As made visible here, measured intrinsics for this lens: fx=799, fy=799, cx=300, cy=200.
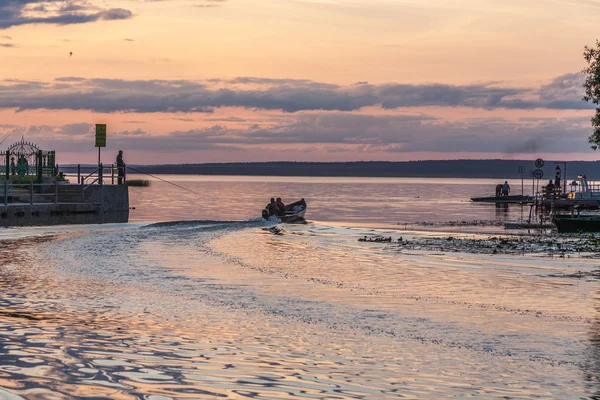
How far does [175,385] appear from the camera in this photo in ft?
33.6

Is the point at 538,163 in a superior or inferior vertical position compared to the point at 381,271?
superior

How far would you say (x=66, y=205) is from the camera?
54000 millimetres

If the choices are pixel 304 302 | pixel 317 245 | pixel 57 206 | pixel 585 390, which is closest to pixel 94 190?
pixel 57 206

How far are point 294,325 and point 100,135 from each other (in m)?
44.0

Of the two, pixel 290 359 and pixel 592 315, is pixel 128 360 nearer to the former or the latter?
pixel 290 359

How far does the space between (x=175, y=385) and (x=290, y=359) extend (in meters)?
2.43

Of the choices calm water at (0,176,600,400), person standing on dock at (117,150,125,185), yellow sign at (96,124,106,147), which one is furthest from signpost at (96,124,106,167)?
calm water at (0,176,600,400)

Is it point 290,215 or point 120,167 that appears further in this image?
point 120,167

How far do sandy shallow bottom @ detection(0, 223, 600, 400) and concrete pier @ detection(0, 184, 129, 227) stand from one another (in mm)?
20376

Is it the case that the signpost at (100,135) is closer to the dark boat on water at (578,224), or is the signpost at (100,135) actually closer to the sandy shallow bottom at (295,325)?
the sandy shallow bottom at (295,325)

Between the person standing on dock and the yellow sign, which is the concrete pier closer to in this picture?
the person standing on dock

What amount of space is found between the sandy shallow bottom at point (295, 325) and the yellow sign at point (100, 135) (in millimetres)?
27156

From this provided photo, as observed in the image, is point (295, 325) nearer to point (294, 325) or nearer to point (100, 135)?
point (294, 325)

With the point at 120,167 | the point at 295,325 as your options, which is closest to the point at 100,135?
the point at 120,167
